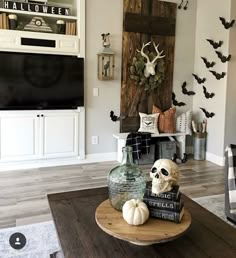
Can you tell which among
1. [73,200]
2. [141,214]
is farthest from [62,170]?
[141,214]

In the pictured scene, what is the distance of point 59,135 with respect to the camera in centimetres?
425

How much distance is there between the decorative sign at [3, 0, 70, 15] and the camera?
3.83m

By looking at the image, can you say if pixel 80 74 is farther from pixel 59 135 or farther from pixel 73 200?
pixel 73 200

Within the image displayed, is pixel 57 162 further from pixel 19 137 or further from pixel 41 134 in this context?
pixel 19 137

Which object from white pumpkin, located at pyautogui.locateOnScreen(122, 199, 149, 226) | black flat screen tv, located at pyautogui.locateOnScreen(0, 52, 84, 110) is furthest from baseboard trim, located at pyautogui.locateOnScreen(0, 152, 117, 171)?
white pumpkin, located at pyautogui.locateOnScreen(122, 199, 149, 226)

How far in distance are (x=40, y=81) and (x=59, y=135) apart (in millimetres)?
832

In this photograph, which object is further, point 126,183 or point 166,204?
point 126,183

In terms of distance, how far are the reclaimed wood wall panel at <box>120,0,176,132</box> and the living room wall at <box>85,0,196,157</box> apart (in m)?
0.10

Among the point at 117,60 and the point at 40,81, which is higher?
the point at 117,60

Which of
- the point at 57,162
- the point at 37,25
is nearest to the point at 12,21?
the point at 37,25

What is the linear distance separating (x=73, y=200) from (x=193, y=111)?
3768mm

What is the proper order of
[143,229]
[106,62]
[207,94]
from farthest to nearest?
[207,94] → [106,62] → [143,229]

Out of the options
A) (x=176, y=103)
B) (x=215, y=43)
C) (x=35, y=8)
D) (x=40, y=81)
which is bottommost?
(x=176, y=103)

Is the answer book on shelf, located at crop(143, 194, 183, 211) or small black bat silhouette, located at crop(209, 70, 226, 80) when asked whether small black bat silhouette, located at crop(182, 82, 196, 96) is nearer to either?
small black bat silhouette, located at crop(209, 70, 226, 80)
